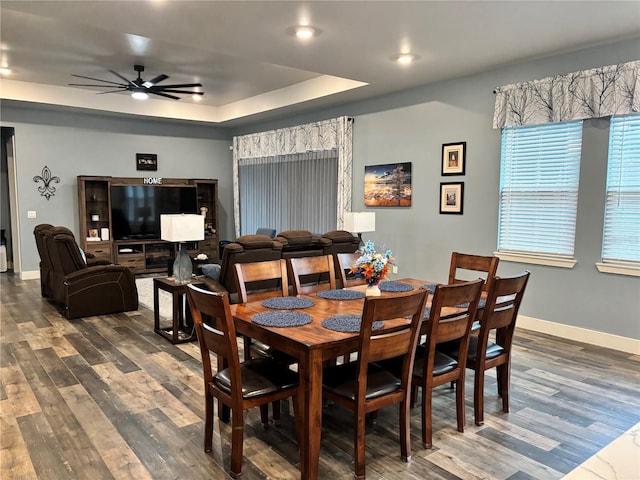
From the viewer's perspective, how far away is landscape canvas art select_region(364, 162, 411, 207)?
20.3ft

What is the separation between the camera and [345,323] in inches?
97.5

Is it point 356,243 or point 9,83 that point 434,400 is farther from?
point 9,83

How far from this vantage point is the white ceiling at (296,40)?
3434mm

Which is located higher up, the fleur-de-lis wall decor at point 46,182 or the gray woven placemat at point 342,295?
the fleur-de-lis wall decor at point 46,182

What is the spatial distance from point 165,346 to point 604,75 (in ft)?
15.9

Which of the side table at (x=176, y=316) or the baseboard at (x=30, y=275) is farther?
the baseboard at (x=30, y=275)

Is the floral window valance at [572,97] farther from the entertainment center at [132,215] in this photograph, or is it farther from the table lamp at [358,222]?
the entertainment center at [132,215]

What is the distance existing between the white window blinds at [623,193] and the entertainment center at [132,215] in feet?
21.4

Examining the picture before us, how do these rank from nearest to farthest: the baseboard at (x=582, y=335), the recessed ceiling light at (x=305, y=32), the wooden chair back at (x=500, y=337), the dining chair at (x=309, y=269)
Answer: the wooden chair back at (x=500, y=337)
the dining chair at (x=309, y=269)
the recessed ceiling light at (x=305, y=32)
the baseboard at (x=582, y=335)

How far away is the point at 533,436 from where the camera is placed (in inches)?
109

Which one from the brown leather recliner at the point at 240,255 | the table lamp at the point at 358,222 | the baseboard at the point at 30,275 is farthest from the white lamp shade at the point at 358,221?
the baseboard at the point at 30,275

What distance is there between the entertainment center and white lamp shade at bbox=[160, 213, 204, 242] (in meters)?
3.71

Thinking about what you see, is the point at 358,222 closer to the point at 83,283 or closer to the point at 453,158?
the point at 453,158

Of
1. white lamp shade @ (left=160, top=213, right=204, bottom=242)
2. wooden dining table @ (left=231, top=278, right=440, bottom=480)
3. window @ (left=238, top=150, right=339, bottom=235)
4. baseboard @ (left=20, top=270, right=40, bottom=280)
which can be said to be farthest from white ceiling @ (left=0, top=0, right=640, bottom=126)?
baseboard @ (left=20, top=270, right=40, bottom=280)
